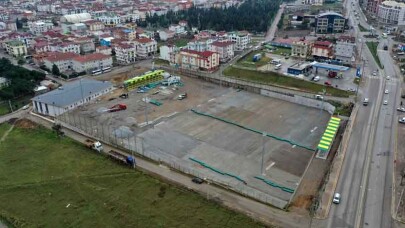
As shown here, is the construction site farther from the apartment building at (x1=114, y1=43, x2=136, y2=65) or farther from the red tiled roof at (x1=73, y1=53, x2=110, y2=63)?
the apartment building at (x1=114, y1=43, x2=136, y2=65)

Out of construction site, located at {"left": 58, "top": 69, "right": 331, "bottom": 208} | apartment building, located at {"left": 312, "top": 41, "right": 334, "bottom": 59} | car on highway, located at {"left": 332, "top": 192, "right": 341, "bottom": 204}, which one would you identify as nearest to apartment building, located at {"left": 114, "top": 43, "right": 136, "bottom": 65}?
construction site, located at {"left": 58, "top": 69, "right": 331, "bottom": 208}

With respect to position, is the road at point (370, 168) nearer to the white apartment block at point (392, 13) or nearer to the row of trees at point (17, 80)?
the row of trees at point (17, 80)

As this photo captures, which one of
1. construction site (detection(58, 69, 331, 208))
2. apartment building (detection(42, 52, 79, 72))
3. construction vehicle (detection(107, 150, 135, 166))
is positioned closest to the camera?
construction site (detection(58, 69, 331, 208))

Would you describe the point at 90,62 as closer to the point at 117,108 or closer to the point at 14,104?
the point at 14,104

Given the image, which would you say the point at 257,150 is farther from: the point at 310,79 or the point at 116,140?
the point at 310,79

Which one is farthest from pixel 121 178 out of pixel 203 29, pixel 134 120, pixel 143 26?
pixel 143 26
